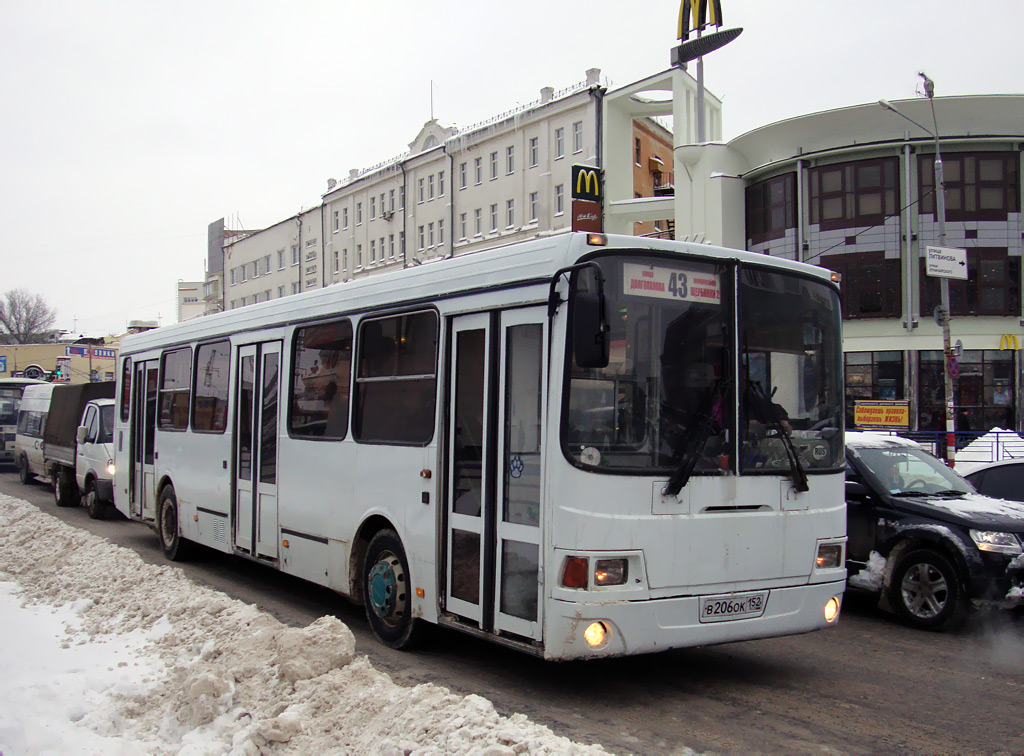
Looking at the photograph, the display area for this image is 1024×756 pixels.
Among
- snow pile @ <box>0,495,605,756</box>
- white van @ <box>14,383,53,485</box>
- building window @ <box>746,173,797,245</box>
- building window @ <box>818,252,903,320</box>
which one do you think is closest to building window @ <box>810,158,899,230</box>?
building window @ <box>746,173,797,245</box>

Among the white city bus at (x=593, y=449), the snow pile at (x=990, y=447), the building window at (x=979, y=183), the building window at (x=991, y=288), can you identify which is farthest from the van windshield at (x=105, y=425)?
the building window at (x=979, y=183)

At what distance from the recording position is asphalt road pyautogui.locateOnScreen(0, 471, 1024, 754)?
5203 mm

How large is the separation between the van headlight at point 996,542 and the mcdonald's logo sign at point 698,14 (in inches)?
1247

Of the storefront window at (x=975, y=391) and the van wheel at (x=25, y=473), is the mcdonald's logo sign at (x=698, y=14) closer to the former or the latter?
the storefront window at (x=975, y=391)

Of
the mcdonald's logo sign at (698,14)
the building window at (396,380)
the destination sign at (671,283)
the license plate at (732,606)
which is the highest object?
the mcdonald's logo sign at (698,14)

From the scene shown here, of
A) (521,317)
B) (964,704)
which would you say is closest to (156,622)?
(521,317)

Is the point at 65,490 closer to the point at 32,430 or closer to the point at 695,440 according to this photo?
the point at 32,430

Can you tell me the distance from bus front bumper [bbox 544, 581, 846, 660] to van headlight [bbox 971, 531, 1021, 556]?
10.4 ft

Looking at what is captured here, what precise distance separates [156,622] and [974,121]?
35.2 meters

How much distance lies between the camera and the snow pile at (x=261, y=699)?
450 cm

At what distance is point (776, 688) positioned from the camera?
6254 millimetres

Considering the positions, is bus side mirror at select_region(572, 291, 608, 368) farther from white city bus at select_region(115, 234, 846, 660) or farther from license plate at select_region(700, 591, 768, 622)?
license plate at select_region(700, 591, 768, 622)

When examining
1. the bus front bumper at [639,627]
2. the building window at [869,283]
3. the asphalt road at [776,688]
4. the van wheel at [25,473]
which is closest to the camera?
the asphalt road at [776,688]

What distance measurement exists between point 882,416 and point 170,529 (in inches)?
875
